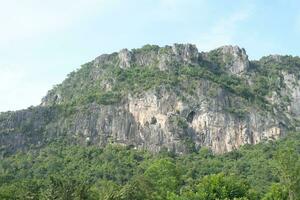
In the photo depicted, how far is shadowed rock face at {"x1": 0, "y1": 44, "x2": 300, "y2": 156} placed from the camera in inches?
5418

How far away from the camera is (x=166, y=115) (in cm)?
14000

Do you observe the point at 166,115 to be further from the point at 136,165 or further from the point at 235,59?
the point at 235,59

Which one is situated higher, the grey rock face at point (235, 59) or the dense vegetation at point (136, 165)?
the grey rock face at point (235, 59)

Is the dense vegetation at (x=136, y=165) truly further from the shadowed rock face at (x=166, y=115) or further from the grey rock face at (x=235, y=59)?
the grey rock face at (x=235, y=59)

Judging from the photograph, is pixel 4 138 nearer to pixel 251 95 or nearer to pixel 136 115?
pixel 136 115

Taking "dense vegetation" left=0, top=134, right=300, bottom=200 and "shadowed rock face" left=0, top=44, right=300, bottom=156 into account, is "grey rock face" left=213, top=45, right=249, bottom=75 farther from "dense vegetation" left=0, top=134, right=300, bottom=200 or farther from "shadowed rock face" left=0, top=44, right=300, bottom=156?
"dense vegetation" left=0, top=134, right=300, bottom=200

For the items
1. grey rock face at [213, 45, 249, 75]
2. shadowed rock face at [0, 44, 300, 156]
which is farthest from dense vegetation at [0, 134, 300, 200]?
grey rock face at [213, 45, 249, 75]

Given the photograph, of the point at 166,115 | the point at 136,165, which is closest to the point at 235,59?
the point at 166,115

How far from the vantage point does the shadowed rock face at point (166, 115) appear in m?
138

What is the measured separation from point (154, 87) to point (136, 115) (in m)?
8.67

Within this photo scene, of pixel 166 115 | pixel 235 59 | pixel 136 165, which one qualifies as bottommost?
pixel 136 165

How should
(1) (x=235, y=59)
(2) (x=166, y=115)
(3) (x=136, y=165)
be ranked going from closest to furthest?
(3) (x=136, y=165) < (2) (x=166, y=115) < (1) (x=235, y=59)

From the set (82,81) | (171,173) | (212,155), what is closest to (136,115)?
(212,155)

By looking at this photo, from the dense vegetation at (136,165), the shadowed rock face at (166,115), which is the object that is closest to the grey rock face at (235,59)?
the shadowed rock face at (166,115)
